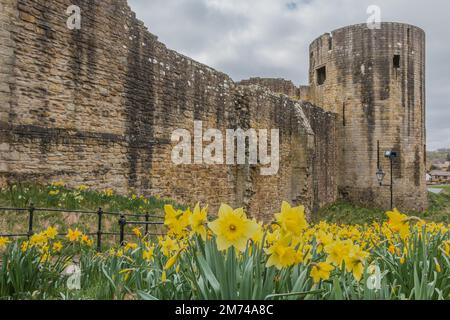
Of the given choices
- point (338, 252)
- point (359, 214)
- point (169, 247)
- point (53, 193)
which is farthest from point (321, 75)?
point (338, 252)

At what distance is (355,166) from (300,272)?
63.0 feet

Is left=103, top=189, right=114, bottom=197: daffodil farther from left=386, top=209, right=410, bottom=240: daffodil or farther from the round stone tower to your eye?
the round stone tower

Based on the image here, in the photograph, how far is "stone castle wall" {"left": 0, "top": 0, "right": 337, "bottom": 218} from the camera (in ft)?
21.9

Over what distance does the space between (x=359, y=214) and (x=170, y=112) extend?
12.5 metres

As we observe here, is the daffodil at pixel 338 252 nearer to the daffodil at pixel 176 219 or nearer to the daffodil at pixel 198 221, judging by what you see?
the daffodil at pixel 198 221

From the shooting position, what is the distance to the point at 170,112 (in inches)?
410

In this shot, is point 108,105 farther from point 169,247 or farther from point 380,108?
point 380,108

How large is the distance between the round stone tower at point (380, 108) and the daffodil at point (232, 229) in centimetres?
1951

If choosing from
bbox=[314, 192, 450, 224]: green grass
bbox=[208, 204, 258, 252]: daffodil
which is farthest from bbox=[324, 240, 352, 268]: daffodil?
bbox=[314, 192, 450, 224]: green grass

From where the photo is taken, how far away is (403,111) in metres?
19.6

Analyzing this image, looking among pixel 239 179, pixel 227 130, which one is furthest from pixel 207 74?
pixel 239 179

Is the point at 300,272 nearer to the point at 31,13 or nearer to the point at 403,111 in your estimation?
the point at 31,13

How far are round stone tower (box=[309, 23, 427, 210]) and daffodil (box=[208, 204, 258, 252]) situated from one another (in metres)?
19.5
